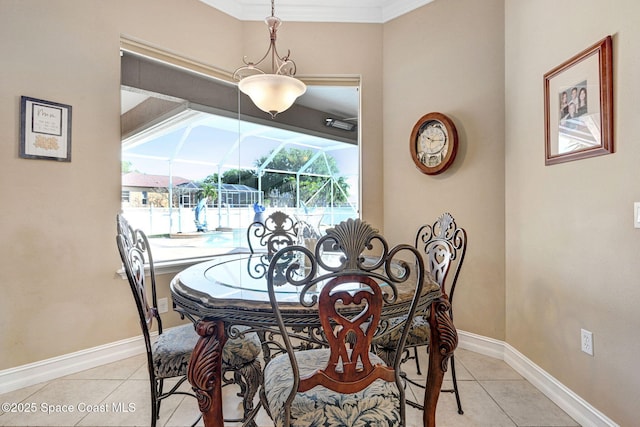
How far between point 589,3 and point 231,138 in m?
2.90

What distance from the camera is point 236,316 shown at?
1235 mm

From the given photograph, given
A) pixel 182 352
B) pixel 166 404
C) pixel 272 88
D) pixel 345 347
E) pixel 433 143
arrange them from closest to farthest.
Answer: pixel 345 347
pixel 182 352
pixel 166 404
pixel 272 88
pixel 433 143

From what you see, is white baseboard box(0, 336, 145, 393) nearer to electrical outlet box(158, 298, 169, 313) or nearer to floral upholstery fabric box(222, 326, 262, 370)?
electrical outlet box(158, 298, 169, 313)

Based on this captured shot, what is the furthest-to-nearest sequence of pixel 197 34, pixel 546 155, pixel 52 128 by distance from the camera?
pixel 197 34
pixel 52 128
pixel 546 155

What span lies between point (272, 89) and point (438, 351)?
5.80 feet

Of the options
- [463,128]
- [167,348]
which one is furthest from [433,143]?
[167,348]

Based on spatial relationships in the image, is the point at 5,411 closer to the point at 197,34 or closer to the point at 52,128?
the point at 52,128

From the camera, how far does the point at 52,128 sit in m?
2.22

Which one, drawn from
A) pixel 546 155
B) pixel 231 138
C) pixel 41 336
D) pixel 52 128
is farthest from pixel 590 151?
pixel 41 336

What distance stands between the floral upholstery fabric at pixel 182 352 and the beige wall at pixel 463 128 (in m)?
1.94

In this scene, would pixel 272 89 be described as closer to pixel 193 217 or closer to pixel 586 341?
pixel 193 217

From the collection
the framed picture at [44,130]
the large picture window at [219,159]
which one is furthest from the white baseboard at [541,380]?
the framed picture at [44,130]

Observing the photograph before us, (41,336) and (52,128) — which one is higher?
(52,128)

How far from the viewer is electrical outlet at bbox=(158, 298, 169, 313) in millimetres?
2809
